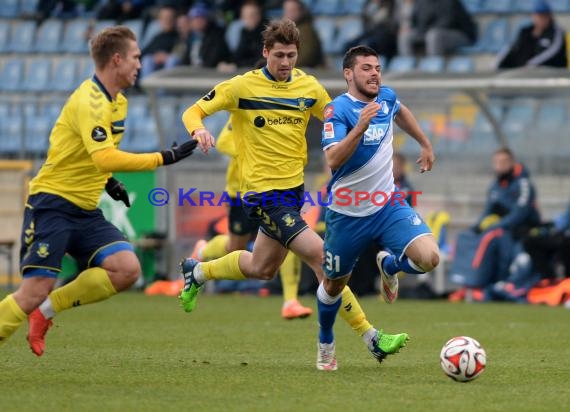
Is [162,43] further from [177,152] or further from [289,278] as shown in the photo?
[177,152]

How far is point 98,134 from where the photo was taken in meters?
7.88

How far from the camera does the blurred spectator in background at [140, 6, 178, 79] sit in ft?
69.1

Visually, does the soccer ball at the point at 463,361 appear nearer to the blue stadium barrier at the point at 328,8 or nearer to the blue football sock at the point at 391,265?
the blue football sock at the point at 391,265

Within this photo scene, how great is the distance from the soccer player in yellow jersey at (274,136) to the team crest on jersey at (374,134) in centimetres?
81

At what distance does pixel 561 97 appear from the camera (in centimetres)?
1656

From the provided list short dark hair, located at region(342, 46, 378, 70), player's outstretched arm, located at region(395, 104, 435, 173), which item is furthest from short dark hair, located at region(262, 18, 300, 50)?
player's outstretched arm, located at region(395, 104, 435, 173)

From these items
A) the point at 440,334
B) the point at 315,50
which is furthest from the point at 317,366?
the point at 315,50

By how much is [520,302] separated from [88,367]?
27.2 feet

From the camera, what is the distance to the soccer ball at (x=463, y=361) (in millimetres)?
7852

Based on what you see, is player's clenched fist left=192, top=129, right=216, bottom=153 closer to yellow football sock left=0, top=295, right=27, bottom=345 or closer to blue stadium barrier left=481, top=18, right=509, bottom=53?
yellow football sock left=0, top=295, right=27, bottom=345

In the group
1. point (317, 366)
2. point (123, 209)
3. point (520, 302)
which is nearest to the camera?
point (317, 366)

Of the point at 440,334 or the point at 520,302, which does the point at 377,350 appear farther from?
the point at 520,302

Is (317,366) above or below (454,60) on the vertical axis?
below

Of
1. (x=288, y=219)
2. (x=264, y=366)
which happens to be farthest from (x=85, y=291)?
(x=288, y=219)
